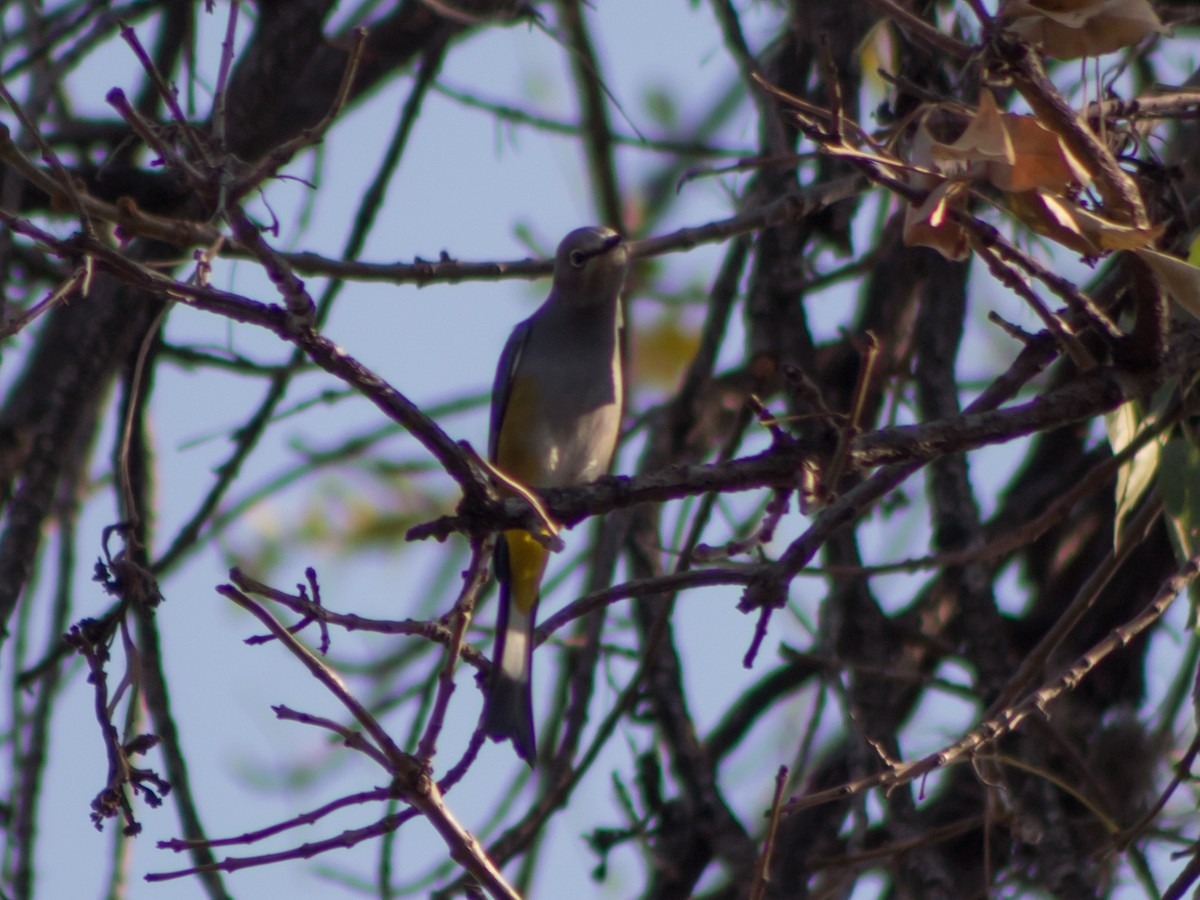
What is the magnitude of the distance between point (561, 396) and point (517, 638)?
839 millimetres

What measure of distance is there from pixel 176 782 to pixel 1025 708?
80.9 inches

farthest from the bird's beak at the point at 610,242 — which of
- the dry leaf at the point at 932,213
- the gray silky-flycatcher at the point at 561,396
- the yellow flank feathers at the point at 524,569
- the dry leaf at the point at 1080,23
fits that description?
the dry leaf at the point at 1080,23

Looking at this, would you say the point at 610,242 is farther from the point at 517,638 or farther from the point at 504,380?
the point at 517,638

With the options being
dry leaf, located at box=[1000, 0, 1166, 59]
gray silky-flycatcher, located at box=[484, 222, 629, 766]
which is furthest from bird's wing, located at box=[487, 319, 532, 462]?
dry leaf, located at box=[1000, 0, 1166, 59]

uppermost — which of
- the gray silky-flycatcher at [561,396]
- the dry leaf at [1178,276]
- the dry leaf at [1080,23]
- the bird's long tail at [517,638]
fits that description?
the gray silky-flycatcher at [561,396]

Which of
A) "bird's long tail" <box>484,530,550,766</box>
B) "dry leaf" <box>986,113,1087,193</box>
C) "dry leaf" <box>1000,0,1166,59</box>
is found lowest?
"dry leaf" <box>986,113,1087,193</box>

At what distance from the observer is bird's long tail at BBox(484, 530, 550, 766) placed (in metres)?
3.41

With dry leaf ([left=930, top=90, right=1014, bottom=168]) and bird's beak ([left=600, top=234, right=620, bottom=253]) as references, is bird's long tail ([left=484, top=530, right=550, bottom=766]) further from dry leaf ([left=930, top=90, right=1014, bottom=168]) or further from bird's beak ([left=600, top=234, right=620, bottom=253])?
dry leaf ([left=930, top=90, right=1014, bottom=168])

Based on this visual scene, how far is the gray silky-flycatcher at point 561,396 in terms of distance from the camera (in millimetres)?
4531

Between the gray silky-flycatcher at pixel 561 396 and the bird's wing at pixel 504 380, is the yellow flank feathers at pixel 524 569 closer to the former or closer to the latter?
the gray silky-flycatcher at pixel 561 396

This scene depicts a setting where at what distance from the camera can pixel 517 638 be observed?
13.8 ft

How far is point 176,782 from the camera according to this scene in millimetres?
3498

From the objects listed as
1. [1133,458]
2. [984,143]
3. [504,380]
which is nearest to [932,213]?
[984,143]

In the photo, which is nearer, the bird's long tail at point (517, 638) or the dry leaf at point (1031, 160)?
the dry leaf at point (1031, 160)
